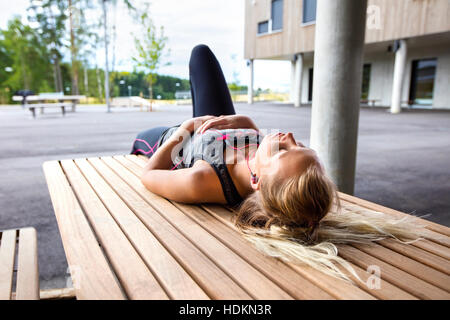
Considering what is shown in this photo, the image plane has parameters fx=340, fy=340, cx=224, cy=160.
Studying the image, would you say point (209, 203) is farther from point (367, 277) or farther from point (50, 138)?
point (50, 138)

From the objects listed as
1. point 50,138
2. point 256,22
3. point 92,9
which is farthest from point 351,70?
point 256,22

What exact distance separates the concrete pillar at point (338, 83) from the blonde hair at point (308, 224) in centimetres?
136

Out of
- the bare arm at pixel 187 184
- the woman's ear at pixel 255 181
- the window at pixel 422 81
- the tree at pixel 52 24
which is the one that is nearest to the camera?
the woman's ear at pixel 255 181

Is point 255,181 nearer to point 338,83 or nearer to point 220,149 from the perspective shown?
point 220,149

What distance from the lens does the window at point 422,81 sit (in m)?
17.7

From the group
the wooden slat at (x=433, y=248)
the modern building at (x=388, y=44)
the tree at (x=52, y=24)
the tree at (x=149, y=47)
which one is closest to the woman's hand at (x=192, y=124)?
the wooden slat at (x=433, y=248)

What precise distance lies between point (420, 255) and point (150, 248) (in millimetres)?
962

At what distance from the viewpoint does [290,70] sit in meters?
24.2

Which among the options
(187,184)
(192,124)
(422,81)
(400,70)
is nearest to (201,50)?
(192,124)

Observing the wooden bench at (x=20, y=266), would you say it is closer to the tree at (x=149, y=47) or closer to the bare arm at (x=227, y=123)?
the bare arm at (x=227, y=123)

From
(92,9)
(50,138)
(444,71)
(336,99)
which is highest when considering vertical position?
(92,9)

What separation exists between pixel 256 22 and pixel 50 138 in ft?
57.0
